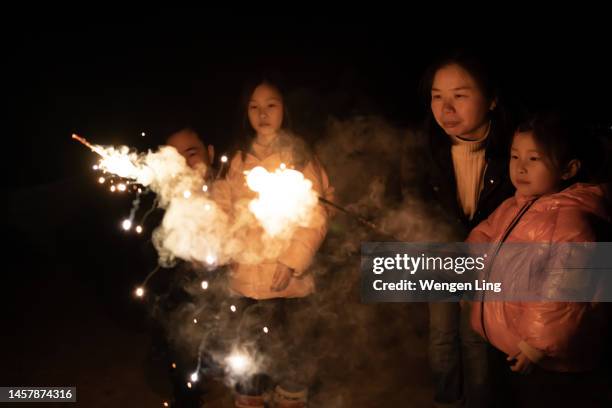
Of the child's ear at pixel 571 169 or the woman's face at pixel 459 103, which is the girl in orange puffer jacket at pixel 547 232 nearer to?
the child's ear at pixel 571 169

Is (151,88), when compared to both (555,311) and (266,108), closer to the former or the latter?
(266,108)

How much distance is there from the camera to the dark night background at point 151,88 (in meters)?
3.97

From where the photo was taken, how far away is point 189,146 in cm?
379

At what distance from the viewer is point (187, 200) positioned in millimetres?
3816

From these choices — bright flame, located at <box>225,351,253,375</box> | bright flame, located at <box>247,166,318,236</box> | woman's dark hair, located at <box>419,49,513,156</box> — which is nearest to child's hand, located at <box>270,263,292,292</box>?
bright flame, located at <box>247,166,318,236</box>

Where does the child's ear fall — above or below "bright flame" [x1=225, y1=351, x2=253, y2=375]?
above

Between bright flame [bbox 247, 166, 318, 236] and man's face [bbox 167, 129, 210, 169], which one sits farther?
man's face [bbox 167, 129, 210, 169]

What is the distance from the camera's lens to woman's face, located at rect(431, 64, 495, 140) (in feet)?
10.2

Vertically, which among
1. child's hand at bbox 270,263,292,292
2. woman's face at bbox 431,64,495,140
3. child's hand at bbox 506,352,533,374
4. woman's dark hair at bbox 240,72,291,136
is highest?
woman's dark hair at bbox 240,72,291,136

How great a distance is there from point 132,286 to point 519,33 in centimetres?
536

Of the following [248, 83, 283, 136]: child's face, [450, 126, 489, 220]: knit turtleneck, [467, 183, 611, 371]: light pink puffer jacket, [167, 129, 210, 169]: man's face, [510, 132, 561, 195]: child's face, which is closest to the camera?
[467, 183, 611, 371]: light pink puffer jacket

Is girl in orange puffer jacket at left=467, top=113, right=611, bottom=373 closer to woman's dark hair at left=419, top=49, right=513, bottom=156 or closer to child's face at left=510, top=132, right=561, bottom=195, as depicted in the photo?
child's face at left=510, top=132, right=561, bottom=195

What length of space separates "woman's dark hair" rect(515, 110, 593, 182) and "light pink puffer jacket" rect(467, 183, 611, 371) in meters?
0.16

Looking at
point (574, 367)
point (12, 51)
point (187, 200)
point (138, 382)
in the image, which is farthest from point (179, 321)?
point (12, 51)
